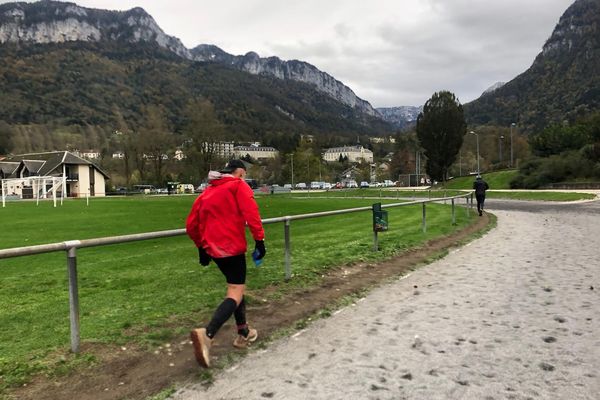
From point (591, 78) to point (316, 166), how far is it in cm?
8046

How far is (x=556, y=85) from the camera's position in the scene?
5595 inches

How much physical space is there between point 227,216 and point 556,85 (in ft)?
520

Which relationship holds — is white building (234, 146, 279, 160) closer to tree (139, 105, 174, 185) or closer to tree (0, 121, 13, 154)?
tree (0, 121, 13, 154)

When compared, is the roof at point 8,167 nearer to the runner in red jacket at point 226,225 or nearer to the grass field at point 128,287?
the grass field at point 128,287

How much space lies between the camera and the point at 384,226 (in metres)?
12.0

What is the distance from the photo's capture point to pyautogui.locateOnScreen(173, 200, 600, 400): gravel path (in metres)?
4.09

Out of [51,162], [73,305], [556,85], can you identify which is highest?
[556,85]

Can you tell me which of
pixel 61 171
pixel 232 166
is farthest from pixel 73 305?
Answer: pixel 61 171

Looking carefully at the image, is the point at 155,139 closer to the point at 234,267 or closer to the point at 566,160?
the point at 566,160

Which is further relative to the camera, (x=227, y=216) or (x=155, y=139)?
(x=155, y=139)

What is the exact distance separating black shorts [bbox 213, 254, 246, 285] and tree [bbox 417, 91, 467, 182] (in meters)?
67.6

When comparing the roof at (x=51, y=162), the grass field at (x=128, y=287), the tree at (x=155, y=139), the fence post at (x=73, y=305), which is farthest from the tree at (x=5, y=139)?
the fence post at (x=73, y=305)

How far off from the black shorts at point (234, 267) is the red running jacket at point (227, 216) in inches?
2.7

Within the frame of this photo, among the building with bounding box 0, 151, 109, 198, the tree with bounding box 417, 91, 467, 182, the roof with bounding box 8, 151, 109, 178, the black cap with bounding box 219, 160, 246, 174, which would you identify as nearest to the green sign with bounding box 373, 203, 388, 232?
the black cap with bounding box 219, 160, 246, 174
